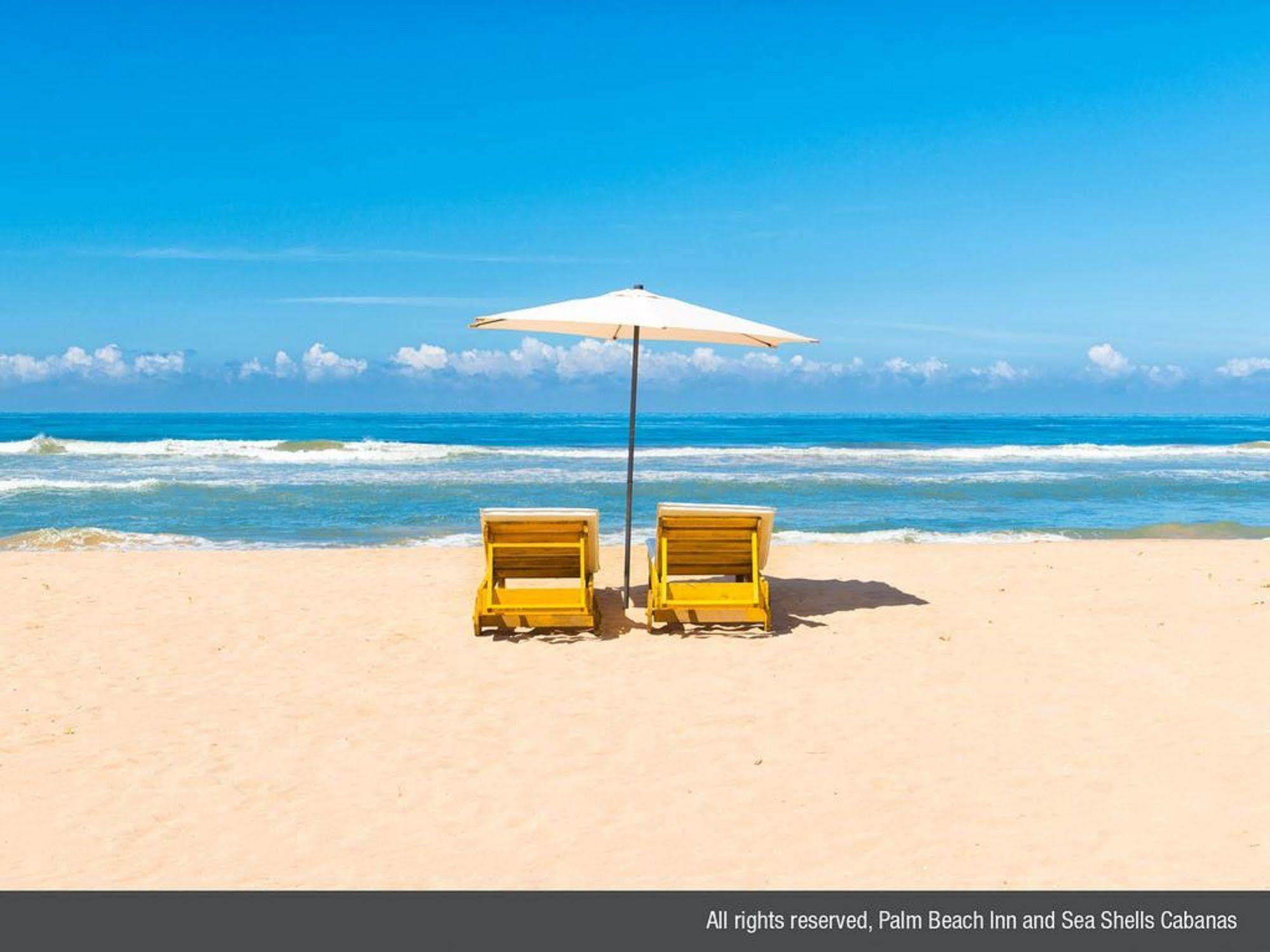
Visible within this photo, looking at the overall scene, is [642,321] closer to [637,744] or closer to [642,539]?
[637,744]

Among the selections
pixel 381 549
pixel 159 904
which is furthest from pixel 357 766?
pixel 381 549

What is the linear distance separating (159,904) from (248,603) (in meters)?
5.68

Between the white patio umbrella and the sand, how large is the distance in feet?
6.94

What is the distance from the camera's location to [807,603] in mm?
9031

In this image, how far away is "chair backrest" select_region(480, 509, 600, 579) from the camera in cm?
784

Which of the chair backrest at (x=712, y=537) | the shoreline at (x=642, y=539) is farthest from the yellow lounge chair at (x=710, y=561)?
the shoreline at (x=642, y=539)

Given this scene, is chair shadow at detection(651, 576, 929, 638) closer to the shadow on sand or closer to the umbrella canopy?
the shadow on sand

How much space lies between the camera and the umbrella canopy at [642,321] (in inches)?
302

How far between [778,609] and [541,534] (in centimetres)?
232

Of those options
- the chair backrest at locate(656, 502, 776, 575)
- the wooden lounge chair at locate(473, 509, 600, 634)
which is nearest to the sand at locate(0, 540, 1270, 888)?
the wooden lounge chair at locate(473, 509, 600, 634)

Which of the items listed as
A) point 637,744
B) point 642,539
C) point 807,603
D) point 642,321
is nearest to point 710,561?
point 807,603

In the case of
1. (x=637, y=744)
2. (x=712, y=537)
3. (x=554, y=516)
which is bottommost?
(x=637, y=744)

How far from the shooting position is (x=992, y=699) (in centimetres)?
607

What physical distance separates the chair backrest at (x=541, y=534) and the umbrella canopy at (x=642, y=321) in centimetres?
150
